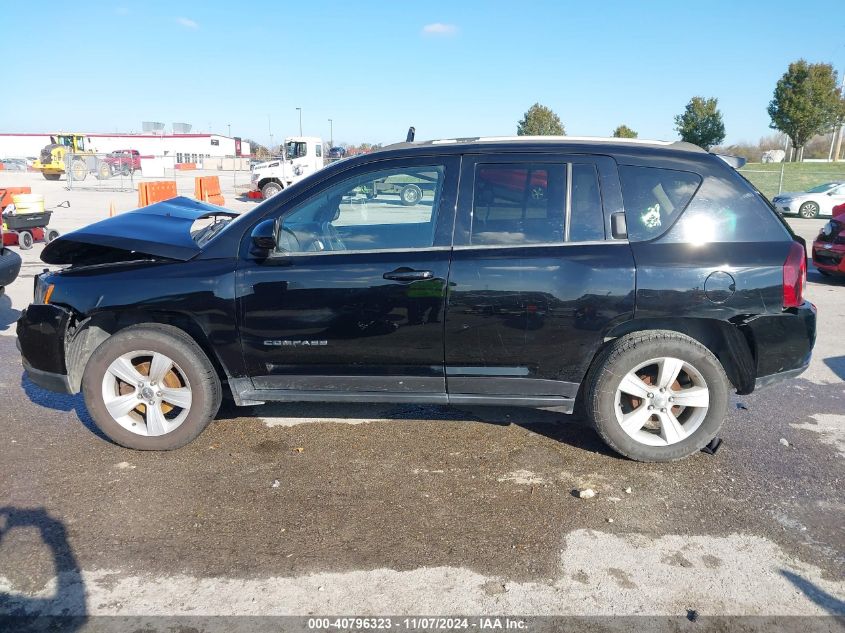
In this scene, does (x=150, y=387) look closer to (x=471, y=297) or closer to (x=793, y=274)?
(x=471, y=297)

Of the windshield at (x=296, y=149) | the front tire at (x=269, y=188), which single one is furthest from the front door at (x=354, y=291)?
the windshield at (x=296, y=149)

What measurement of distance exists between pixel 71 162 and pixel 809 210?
30611mm

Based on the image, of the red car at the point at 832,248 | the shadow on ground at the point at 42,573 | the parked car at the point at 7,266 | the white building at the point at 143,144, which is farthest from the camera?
the white building at the point at 143,144

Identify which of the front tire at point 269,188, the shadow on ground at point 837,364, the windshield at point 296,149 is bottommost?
the shadow on ground at point 837,364

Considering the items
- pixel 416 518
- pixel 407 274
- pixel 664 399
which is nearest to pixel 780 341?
pixel 664 399

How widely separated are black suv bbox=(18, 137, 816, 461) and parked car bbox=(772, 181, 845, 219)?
65.5 ft

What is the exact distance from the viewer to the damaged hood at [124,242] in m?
3.93

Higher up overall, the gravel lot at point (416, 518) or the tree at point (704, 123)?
the tree at point (704, 123)

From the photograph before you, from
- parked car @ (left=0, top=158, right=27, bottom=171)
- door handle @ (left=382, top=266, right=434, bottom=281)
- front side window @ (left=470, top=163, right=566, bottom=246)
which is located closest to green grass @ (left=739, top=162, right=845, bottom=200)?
front side window @ (left=470, top=163, right=566, bottom=246)

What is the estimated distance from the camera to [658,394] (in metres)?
3.83

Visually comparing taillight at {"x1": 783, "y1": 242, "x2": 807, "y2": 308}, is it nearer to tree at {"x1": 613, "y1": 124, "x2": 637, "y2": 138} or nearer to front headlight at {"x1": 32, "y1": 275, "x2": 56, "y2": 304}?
front headlight at {"x1": 32, "y1": 275, "x2": 56, "y2": 304}

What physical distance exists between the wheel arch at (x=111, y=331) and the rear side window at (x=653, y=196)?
2.59 m

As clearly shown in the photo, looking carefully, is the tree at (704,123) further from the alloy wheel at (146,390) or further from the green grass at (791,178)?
the alloy wheel at (146,390)

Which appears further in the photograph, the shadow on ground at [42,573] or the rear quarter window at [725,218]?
the rear quarter window at [725,218]
